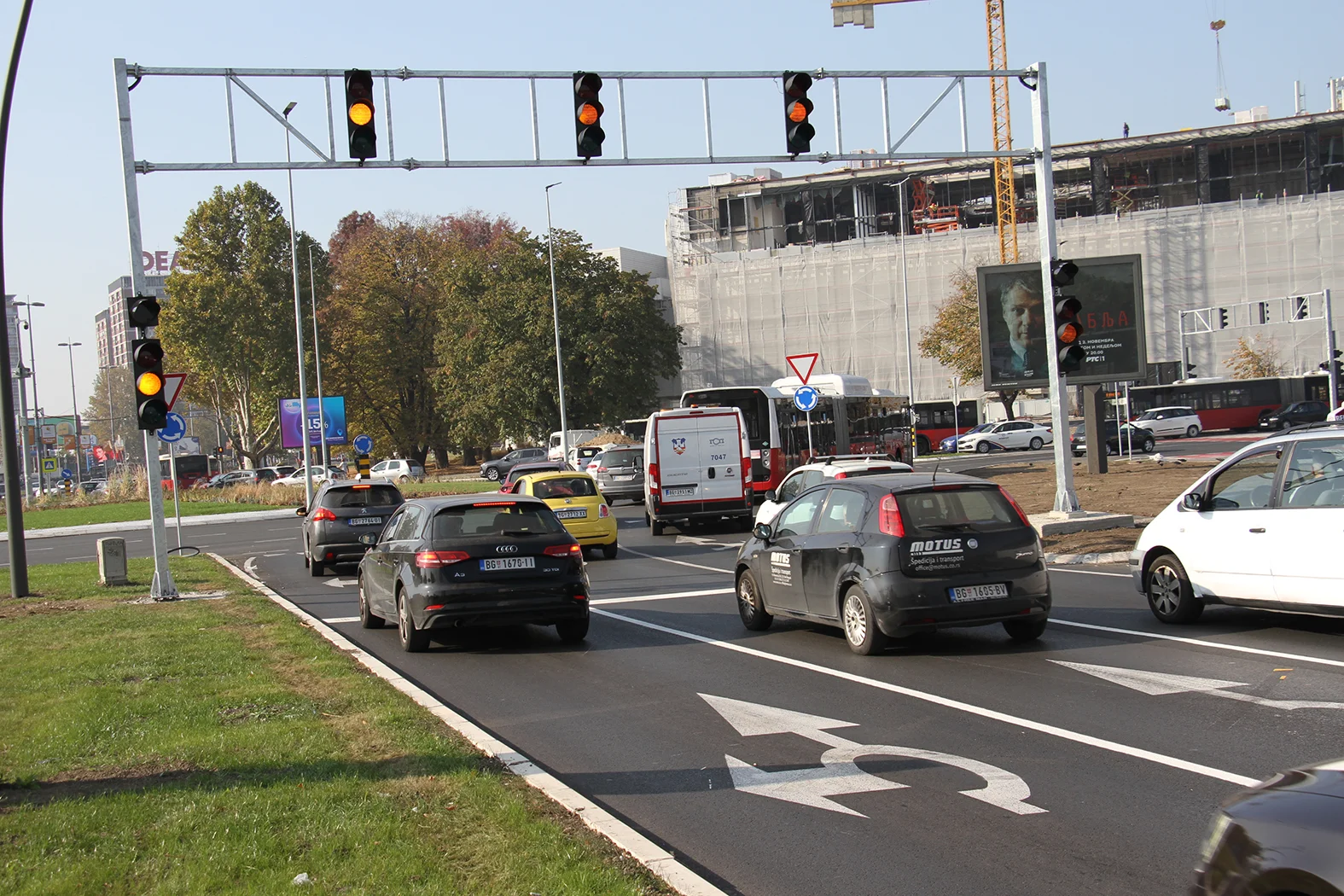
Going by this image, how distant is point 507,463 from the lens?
213ft

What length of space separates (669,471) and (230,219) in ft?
165

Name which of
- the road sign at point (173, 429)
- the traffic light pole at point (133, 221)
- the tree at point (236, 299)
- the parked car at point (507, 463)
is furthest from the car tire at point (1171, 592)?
the tree at point (236, 299)

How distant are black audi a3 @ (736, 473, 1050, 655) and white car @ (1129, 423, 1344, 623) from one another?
61.6 inches

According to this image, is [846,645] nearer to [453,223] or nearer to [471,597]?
[471,597]

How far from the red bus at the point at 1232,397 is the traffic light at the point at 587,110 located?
52.4 metres

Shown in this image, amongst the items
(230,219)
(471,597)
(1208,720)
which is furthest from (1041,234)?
(230,219)

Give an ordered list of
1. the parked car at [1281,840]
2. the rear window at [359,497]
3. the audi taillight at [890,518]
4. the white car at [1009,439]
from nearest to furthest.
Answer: the parked car at [1281,840] < the audi taillight at [890,518] < the rear window at [359,497] < the white car at [1009,439]

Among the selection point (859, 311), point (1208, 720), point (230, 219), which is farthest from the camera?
point (859, 311)

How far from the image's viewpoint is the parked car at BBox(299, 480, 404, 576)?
21.7 m

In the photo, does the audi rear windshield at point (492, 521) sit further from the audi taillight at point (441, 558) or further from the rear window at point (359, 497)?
the rear window at point (359, 497)

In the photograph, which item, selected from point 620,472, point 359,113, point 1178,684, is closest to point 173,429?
point 359,113

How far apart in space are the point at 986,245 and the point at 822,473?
210 ft

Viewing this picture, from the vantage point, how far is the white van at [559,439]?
192 feet

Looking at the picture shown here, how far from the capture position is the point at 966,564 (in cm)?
1062
